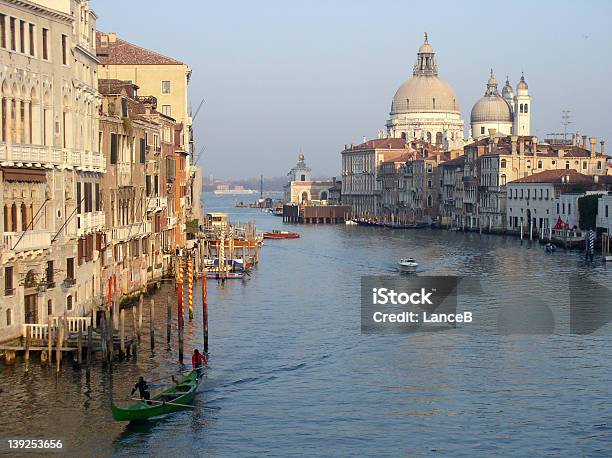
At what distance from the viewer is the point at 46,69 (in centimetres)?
2417

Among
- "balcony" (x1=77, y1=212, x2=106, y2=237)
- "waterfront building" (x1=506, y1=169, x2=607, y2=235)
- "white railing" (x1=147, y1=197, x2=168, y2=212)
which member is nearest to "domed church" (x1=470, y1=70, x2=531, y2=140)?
"waterfront building" (x1=506, y1=169, x2=607, y2=235)

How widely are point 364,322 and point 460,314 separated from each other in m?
2.78

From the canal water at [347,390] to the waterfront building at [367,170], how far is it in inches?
3501

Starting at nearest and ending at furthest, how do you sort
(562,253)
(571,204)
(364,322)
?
1. (364,322)
2. (562,253)
3. (571,204)

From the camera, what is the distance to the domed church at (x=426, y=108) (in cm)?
14325

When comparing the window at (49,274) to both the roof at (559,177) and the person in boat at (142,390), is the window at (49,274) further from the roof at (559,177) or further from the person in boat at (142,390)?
the roof at (559,177)

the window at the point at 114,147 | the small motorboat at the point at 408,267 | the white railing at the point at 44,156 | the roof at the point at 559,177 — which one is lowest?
the small motorboat at the point at 408,267

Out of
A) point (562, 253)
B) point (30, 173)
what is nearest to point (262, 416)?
point (30, 173)

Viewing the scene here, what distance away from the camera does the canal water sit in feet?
63.1

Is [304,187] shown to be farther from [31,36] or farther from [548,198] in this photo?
[31,36]

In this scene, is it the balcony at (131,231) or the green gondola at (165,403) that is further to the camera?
the balcony at (131,231)

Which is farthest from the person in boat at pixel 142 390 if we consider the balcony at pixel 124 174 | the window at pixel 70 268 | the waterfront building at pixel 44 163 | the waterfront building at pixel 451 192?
the waterfront building at pixel 451 192

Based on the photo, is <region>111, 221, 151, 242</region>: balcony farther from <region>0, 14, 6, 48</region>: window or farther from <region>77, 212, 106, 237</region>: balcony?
<region>0, 14, 6, 48</region>: window

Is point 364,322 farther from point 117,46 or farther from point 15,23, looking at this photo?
point 117,46
